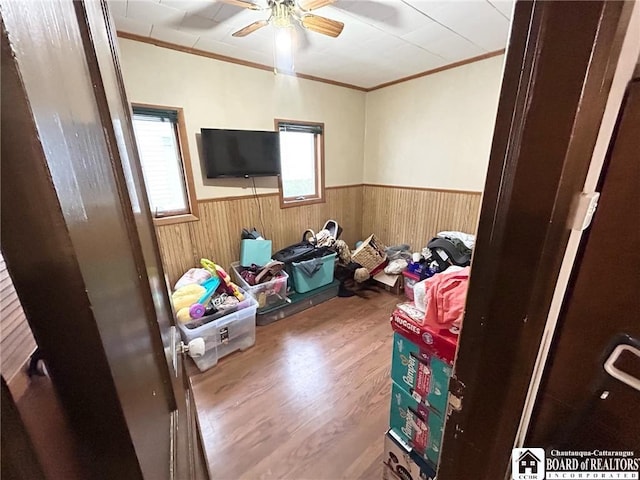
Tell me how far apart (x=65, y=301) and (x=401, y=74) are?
3.45 meters

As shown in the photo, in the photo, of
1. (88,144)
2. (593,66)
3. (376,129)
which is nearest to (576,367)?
(593,66)

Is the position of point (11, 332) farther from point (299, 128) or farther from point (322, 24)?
point (299, 128)

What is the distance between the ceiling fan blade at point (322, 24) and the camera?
1.59m

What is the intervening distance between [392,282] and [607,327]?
250cm

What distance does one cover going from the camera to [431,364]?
41.1 inches

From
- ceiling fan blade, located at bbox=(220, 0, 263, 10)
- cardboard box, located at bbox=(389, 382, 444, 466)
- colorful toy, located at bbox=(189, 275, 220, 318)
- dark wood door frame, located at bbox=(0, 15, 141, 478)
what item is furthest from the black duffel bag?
dark wood door frame, located at bbox=(0, 15, 141, 478)

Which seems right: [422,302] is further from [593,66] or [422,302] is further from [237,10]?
[237,10]

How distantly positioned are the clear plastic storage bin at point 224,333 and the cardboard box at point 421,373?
1.32 metres

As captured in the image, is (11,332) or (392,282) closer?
(11,332)

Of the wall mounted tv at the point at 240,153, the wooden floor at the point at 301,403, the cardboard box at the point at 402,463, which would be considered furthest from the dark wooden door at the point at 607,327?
the wall mounted tv at the point at 240,153

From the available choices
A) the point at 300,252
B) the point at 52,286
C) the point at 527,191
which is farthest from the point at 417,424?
the point at 300,252

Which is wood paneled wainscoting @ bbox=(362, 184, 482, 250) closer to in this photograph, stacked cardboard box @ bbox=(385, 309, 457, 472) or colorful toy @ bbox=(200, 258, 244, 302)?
stacked cardboard box @ bbox=(385, 309, 457, 472)

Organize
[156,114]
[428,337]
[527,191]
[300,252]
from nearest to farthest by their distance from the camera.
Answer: [527,191]
[428,337]
[156,114]
[300,252]

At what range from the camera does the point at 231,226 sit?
277 cm
